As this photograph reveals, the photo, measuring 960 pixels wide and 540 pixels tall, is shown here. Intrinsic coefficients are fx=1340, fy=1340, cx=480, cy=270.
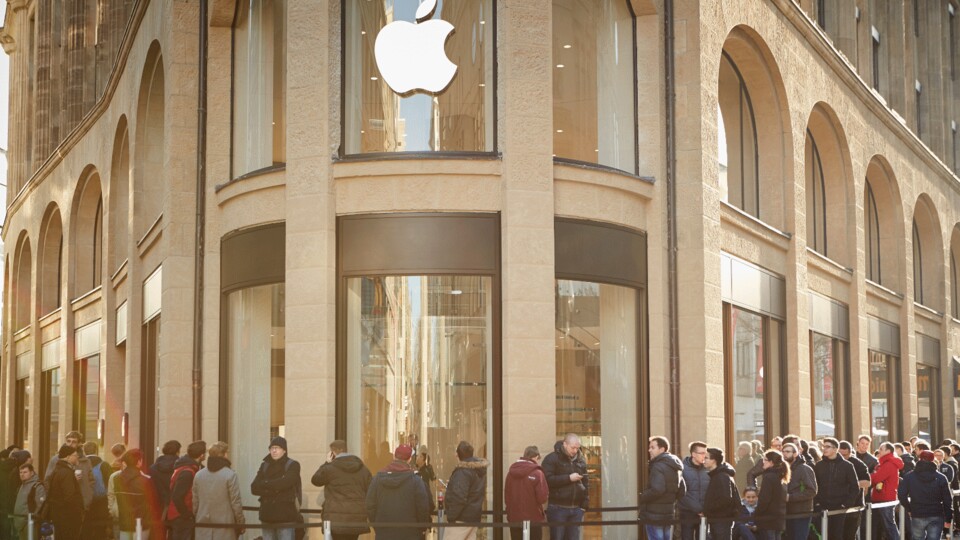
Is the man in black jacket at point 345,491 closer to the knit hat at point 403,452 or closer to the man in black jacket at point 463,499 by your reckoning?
the knit hat at point 403,452

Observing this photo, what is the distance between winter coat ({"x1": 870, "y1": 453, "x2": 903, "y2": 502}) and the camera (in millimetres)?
20328

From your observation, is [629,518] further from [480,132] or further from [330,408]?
[480,132]

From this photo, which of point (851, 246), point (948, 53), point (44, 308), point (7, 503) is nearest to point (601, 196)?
point (7, 503)

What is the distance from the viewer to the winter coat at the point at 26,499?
18.0m

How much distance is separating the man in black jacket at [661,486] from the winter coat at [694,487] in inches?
14.5

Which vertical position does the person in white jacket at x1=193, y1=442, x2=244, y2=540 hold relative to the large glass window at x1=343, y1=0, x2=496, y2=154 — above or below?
below

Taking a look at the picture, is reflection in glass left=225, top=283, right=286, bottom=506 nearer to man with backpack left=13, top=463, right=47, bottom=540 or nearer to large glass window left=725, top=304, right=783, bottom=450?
man with backpack left=13, top=463, right=47, bottom=540

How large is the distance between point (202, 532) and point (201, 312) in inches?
251

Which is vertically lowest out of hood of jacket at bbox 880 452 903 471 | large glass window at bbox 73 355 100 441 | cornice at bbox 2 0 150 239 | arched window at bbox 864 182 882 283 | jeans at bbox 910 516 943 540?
jeans at bbox 910 516 943 540

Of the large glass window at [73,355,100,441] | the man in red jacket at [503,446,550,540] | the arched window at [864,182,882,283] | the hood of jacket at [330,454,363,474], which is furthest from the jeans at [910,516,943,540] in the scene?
the large glass window at [73,355,100,441]

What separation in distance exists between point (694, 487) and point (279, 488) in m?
5.02

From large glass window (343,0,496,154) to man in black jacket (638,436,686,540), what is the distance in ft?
17.5

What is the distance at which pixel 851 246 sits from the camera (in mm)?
31734

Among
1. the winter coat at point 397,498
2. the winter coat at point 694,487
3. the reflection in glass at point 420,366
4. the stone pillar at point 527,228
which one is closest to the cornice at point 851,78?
the stone pillar at point 527,228
